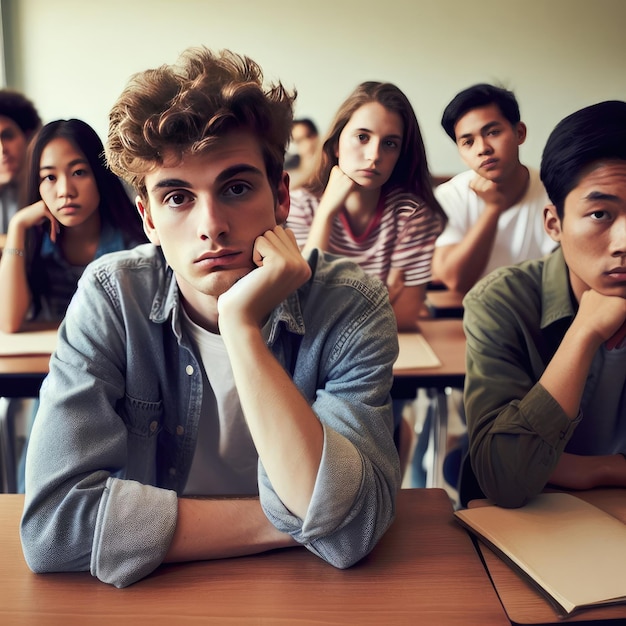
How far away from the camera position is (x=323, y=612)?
932mm

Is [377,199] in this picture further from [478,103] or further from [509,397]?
[509,397]

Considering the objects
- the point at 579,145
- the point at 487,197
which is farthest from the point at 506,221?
the point at 579,145

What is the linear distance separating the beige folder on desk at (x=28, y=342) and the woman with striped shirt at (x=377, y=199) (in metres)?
0.61

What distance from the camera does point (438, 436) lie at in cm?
160

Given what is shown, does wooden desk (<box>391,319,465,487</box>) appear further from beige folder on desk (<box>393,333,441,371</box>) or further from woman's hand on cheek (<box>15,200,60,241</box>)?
woman's hand on cheek (<box>15,200,60,241</box>)

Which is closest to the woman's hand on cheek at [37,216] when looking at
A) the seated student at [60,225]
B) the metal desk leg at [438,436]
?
the seated student at [60,225]

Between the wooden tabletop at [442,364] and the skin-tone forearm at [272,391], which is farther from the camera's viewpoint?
the wooden tabletop at [442,364]

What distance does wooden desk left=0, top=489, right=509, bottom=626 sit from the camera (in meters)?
0.92

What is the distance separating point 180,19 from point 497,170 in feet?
2.56

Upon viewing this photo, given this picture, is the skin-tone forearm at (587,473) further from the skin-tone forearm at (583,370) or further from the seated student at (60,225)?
the seated student at (60,225)

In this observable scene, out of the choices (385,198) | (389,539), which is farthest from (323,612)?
(385,198)

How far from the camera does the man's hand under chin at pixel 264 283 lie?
110 centimetres

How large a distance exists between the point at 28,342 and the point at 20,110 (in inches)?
20.7

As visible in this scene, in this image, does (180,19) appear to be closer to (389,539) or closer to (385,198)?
(385,198)
